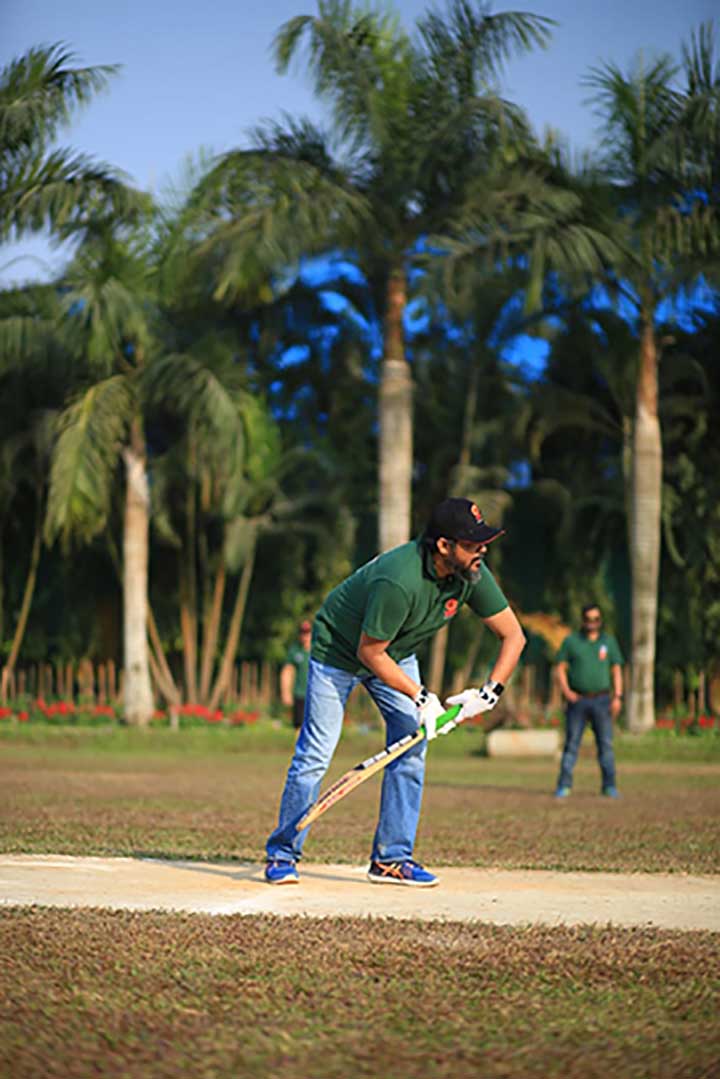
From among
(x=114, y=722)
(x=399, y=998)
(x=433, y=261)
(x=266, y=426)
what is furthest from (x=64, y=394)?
(x=399, y=998)

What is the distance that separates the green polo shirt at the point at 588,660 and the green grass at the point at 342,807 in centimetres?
111

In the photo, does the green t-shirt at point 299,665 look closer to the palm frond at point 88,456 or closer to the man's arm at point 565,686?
the man's arm at point 565,686

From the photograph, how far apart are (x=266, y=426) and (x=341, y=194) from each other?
5.26 meters

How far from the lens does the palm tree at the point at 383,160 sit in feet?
74.9

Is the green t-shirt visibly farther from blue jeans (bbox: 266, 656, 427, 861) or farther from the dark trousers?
blue jeans (bbox: 266, 656, 427, 861)

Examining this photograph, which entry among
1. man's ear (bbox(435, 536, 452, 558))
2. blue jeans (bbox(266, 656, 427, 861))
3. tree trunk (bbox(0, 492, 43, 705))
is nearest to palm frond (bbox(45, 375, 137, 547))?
tree trunk (bbox(0, 492, 43, 705))

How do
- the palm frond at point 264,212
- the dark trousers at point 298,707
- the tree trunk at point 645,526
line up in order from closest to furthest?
the dark trousers at point 298,707 → the palm frond at point 264,212 → the tree trunk at point 645,526

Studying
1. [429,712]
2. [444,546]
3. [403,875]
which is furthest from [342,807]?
[444,546]

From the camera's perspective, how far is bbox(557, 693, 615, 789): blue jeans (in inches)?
596

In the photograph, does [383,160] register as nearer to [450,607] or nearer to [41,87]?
[41,87]

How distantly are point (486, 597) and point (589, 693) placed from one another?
7.99m

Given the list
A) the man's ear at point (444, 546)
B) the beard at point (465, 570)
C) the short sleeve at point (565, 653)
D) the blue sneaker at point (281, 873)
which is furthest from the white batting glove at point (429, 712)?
the short sleeve at point (565, 653)

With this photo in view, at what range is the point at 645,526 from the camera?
24.7 metres

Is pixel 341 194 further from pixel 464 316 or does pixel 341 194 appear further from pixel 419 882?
pixel 419 882
